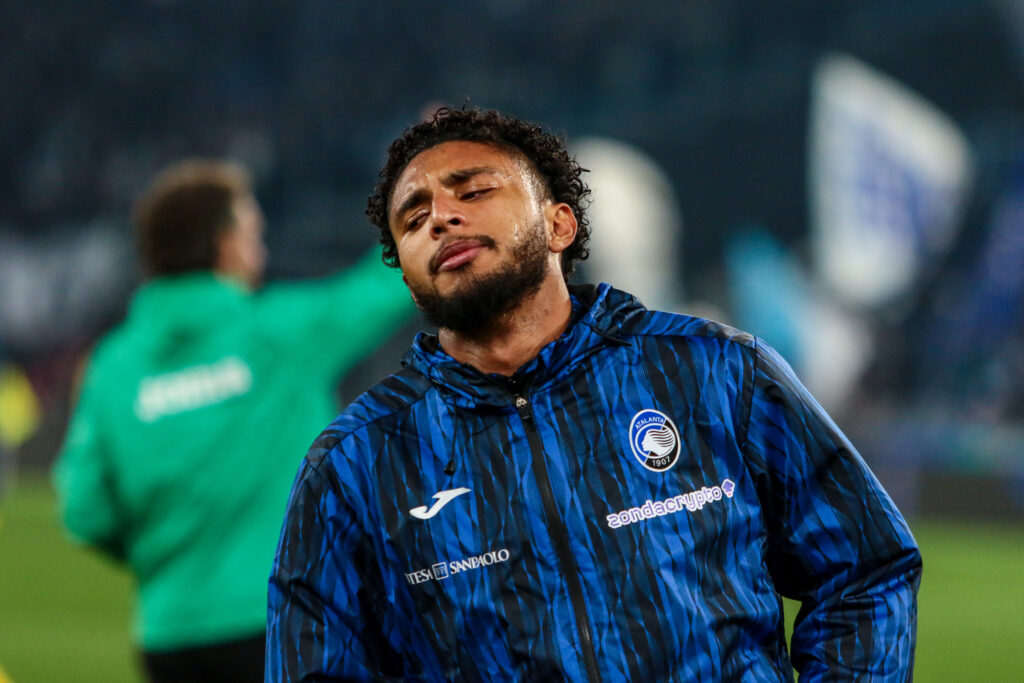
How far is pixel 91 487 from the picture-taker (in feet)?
11.6

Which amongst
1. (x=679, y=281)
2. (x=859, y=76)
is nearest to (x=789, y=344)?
(x=679, y=281)

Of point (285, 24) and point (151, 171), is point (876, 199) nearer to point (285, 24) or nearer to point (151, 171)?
point (285, 24)

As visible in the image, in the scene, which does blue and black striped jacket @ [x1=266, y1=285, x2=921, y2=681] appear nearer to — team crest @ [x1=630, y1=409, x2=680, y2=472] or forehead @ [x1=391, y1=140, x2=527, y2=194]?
team crest @ [x1=630, y1=409, x2=680, y2=472]

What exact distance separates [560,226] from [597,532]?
23.5 inches

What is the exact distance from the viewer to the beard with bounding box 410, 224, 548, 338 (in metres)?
2.15

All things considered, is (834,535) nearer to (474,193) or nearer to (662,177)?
(474,193)

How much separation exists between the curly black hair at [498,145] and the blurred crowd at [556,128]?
900 cm

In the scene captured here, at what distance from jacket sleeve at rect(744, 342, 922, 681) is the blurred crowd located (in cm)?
915

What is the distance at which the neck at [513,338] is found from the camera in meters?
2.20

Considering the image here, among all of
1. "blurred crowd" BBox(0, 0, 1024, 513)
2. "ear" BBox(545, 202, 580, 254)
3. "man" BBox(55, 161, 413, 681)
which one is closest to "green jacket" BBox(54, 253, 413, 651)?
"man" BBox(55, 161, 413, 681)

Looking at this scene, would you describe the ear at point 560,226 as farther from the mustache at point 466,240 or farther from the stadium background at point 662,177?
the stadium background at point 662,177

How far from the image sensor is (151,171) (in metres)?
15.8

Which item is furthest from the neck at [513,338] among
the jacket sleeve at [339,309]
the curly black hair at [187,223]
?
the curly black hair at [187,223]

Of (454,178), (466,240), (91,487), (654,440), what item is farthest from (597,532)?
(91,487)
